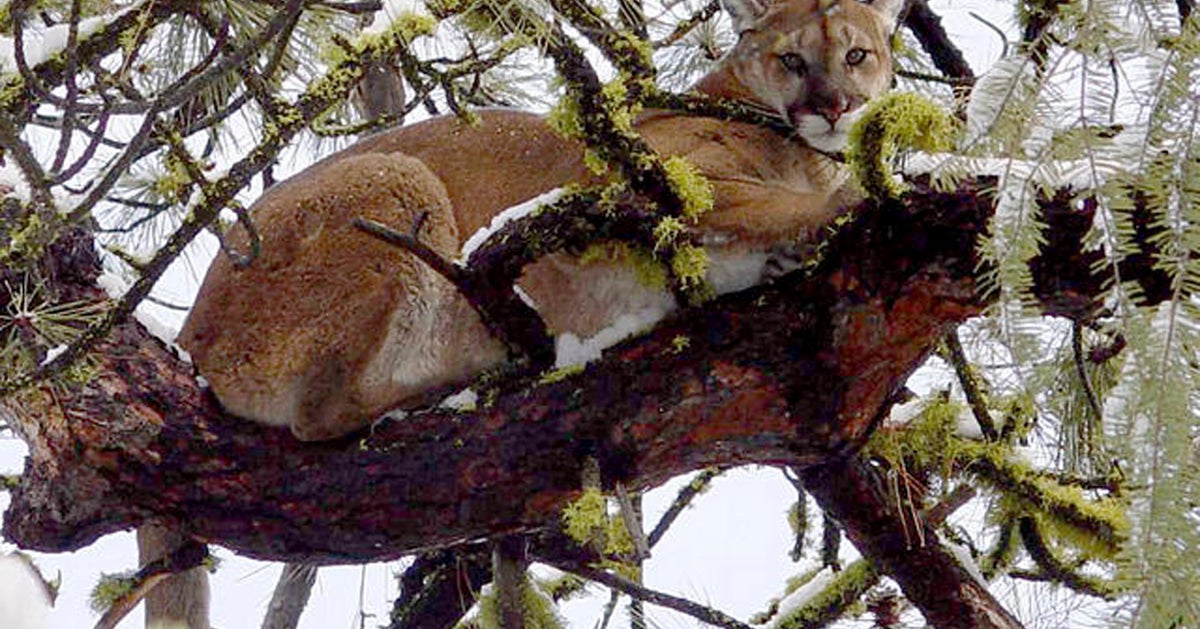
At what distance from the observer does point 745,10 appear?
5039 mm

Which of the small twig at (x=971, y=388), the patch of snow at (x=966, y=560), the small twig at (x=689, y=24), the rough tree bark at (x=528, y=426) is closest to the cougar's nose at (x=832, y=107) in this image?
the small twig at (x=689, y=24)

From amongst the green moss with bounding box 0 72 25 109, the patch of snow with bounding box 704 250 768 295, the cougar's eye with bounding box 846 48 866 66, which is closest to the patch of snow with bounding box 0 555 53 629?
the green moss with bounding box 0 72 25 109

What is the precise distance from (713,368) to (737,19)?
1.81 meters

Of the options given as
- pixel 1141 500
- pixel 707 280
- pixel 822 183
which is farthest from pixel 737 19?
pixel 1141 500

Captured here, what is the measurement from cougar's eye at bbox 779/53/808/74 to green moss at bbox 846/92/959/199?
1.49 meters

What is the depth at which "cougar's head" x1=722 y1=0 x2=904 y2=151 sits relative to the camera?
15.3 ft

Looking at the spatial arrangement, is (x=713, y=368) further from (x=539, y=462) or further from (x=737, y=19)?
(x=737, y=19)

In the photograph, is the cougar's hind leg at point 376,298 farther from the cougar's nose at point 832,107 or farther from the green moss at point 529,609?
the cougar's nose at point 832,107

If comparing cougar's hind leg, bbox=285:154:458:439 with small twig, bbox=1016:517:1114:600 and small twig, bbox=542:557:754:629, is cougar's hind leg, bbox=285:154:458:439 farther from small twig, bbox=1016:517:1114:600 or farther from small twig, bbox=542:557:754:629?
small twig, bbox=1016:517:1114:600

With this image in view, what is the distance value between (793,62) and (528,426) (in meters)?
1.70

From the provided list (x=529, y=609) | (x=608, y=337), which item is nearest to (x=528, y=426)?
(x=608, y=337)

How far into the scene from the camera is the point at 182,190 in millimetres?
3549

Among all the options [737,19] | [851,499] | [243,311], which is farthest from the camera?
[737,19]

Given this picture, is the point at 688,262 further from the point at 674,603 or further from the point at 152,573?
the point at 152,573
